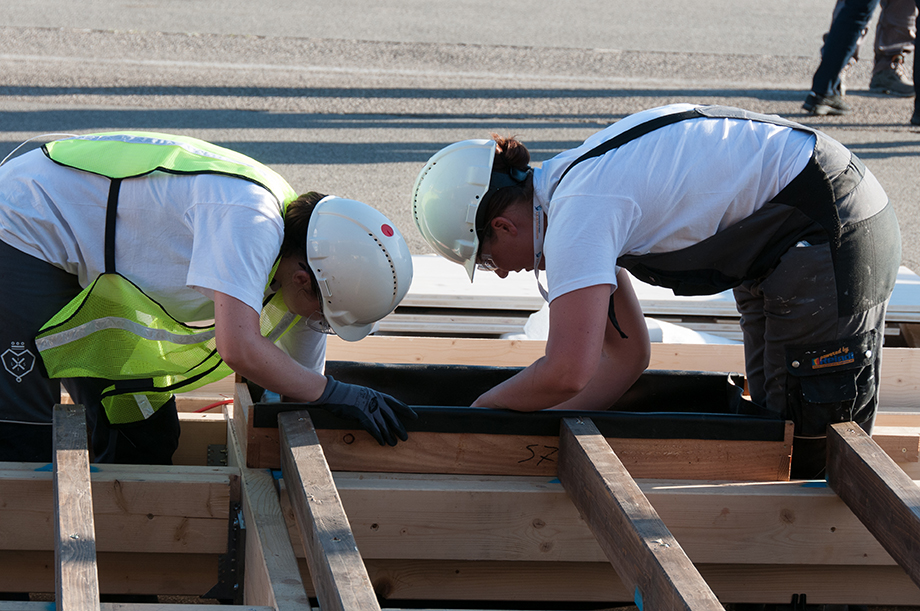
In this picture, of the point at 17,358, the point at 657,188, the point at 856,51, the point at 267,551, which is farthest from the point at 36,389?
the point at 856,51

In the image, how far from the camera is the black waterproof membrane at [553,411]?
257 centimetres

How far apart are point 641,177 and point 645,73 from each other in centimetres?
824

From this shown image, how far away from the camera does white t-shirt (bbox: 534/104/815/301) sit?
2.29 metres

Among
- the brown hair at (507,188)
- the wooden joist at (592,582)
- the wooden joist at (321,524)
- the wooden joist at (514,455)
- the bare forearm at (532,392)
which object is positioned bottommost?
the wooden joist at (592,582)

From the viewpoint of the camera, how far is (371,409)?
2.53 m

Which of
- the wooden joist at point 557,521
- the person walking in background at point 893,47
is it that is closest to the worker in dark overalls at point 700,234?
Answer: the wooden joist at point 557,521

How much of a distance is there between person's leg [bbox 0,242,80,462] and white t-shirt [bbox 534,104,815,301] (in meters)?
1.41

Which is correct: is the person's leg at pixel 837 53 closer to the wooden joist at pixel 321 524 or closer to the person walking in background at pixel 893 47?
the person walking in background at pixel 893 47

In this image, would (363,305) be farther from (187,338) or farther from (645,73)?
(645,73)

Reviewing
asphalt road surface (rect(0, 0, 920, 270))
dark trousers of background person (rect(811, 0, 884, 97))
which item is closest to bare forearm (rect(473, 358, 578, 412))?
asphalt road surface (rect(0, 0, 920, 270))

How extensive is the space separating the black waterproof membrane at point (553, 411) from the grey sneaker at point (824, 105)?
662cm

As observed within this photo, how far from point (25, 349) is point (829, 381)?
7.53ft

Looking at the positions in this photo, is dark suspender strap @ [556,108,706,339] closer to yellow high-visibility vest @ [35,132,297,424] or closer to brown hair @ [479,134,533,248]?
brown hair @ [479,134,533,248]

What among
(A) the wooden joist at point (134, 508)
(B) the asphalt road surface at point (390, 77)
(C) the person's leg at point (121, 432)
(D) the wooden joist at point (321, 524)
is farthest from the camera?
(B) the asphalt road surface at point (390, 77)
